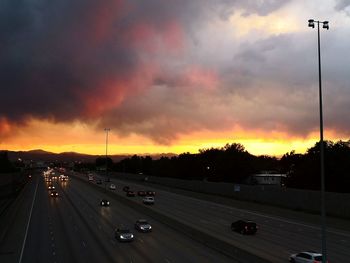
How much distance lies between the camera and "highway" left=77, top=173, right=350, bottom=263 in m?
32.9

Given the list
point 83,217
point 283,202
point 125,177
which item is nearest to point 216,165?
point 125,177

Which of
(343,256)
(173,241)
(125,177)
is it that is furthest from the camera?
(125,177)

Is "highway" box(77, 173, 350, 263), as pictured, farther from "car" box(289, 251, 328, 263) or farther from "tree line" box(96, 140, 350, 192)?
"tree line" box(96, 140, 350, 192)

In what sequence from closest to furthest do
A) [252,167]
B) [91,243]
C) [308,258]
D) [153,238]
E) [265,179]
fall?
1. [308,258]
2. [91,243]
3. [153,238]
4. [252,167]
5. [265,179]

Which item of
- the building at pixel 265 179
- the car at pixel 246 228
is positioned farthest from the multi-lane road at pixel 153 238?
the building at pixel 265 179

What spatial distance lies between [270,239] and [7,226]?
1173 inches

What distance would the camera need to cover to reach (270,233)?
42.5 meters

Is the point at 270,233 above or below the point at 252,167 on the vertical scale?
below

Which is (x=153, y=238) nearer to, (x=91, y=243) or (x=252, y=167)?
(x=91, y=243)

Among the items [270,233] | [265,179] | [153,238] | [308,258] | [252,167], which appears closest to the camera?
[308,258]

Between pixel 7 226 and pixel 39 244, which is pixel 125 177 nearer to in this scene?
pixel 7 226

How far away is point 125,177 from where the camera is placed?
7362 inches

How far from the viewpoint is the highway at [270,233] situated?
108ft

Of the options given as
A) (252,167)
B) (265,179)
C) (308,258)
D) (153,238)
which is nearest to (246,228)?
(153,238)
